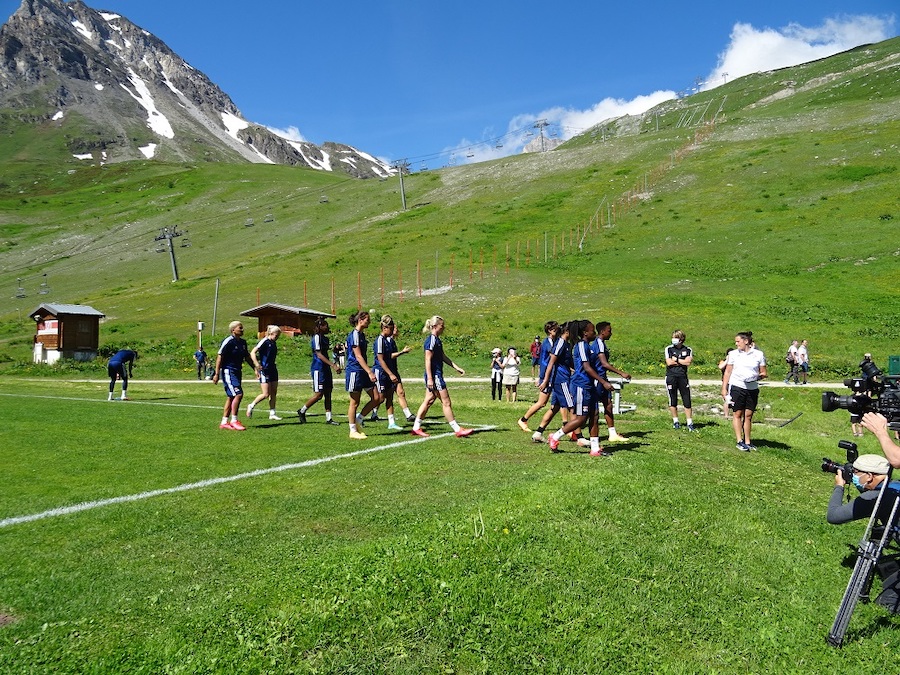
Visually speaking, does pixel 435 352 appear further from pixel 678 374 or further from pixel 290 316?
pixel 290 316

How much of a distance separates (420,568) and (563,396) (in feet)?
20.0

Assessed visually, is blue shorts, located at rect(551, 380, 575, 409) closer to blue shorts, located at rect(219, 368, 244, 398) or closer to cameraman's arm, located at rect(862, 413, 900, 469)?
cameraman's arm, located at rect(862, 413, 900, 469)

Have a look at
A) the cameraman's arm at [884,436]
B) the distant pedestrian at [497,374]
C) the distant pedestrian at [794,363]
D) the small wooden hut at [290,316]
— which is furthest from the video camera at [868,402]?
the small wooden hut at [290,316]

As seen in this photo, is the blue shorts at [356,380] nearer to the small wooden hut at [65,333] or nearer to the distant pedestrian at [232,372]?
the distant pedestrian at [232,372]

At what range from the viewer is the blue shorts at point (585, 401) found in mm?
10125

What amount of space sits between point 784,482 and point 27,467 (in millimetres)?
11022

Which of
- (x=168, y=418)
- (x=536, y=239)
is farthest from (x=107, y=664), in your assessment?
(x=536, y=239)

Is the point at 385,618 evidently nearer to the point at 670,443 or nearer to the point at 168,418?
the point at 670,443

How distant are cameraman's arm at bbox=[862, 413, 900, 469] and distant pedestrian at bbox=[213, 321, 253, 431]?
34.8 ft

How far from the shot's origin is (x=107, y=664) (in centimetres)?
353

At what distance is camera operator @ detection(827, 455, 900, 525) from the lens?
17.5 feet

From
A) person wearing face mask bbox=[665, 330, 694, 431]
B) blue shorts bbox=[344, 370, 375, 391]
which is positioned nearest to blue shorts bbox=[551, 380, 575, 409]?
blue shorts bbox=[344, 370, 375, 391]

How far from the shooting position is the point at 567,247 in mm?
61312

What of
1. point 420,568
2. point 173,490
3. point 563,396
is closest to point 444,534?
point 420,568
